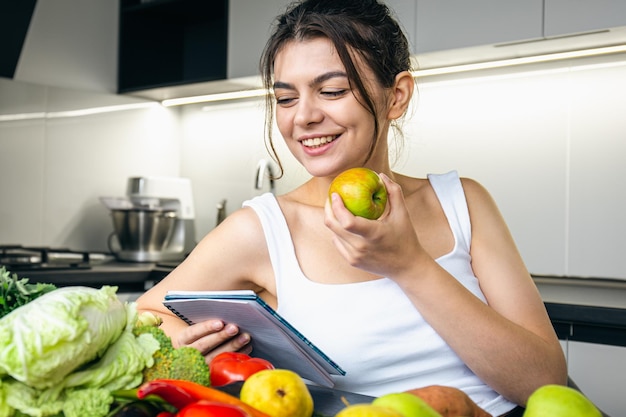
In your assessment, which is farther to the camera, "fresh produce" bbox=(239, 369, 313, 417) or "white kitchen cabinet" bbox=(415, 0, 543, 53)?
"white kitchen cabinet" bbox=(415, 0, 543, 53)

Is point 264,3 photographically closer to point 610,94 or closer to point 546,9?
point 546,9

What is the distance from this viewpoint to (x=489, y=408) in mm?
1236

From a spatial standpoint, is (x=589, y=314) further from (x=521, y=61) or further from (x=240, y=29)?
(x=240, y=29)

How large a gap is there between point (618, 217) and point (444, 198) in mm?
1516

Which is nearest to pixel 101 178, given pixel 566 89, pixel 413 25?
pixel 413 25

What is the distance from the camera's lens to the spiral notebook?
1.05 meters

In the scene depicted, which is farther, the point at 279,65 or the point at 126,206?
the point at 126,206

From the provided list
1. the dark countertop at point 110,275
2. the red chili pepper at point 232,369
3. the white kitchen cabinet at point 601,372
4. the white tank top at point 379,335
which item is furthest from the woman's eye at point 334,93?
the dark countertop at point 110,275

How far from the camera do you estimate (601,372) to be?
2.31m

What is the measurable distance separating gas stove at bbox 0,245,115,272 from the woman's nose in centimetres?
189

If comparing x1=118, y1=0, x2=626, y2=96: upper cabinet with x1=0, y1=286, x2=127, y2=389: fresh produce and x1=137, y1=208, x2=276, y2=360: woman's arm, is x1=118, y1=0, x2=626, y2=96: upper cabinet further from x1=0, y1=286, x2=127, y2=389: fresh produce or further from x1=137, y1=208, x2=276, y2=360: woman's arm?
x1=0, y1=286, x2=127, y2=389: fresh produce

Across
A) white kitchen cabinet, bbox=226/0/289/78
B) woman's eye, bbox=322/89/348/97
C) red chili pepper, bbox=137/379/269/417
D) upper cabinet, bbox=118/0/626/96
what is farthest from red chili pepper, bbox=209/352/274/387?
white kitchen cabinet, bbox=226/0/289/78

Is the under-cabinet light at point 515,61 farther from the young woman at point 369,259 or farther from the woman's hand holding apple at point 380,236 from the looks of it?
the woman's hand holding apple at point 380,236

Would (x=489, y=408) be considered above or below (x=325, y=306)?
below
